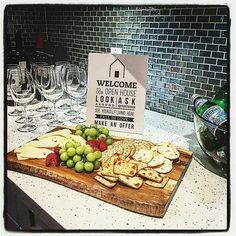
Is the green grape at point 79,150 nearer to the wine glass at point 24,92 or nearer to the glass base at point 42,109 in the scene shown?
the wine glass at point 24,92

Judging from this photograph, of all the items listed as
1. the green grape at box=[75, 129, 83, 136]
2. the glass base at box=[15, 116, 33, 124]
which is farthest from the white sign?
the glass base at box=[15, 116, 33, 124]

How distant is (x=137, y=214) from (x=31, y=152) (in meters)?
0.35

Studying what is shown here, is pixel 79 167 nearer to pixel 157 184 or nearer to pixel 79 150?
pixel 79 150

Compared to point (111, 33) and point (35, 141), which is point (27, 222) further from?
point (111, 33)

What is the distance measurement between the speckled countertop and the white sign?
24cm

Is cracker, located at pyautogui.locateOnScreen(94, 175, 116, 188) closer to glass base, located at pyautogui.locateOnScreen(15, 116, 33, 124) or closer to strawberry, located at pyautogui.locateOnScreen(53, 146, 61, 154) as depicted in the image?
strawberry, located at pyautogui.locateOnScreen(53, 146, 61, 154)

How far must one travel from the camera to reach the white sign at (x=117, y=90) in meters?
0.82

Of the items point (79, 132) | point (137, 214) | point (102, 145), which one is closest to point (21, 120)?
point (79, 132)

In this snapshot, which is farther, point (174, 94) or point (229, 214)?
point (174, 94)

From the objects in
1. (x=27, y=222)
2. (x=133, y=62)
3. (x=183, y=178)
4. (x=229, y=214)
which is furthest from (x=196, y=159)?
(x=27, y=222)

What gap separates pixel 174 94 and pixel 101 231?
65cm

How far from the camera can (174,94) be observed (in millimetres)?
1044

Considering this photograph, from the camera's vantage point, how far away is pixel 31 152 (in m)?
0.74

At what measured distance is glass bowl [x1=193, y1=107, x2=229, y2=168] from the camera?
64 centimetres
